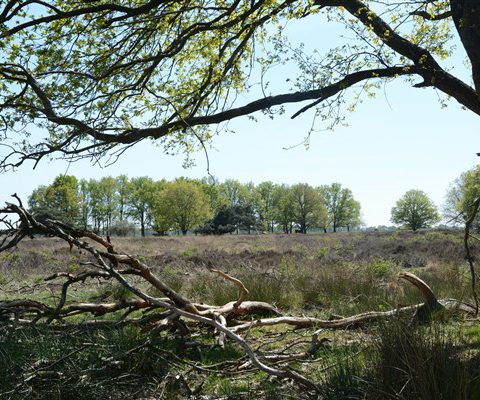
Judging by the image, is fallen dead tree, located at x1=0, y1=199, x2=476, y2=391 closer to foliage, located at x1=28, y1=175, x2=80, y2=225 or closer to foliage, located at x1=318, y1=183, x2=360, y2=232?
foliage, located at x1=28, y1=175, x2=80, y2=225

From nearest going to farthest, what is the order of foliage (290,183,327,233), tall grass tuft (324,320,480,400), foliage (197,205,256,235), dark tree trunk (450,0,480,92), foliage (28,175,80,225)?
1. tall grass tuft (324,320,480,400)
2. dark tree trunk (450,0,480,92)
3. foliage (28,175,80,225)
4. foliage (197,205,256,235)
5. foliage (290,183,327,233)

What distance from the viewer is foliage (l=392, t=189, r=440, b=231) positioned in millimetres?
80062

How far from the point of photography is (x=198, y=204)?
77.3 m

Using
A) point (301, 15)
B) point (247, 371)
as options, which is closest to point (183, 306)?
point (247, 371)

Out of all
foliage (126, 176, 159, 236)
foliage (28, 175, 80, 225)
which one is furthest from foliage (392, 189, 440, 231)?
foliage (28, 175, 80, 225)

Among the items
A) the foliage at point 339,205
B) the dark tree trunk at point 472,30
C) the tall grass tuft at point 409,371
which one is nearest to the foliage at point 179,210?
the foliage at point 339,205

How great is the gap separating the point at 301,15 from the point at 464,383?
5414 mm

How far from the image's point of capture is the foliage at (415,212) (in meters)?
80.1

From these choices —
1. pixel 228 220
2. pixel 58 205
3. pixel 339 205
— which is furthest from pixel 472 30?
pixel 339 205

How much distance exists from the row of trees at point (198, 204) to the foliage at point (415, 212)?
12.3 meters

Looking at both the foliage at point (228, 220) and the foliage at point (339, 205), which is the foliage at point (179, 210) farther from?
the foliage at point (339, 205)

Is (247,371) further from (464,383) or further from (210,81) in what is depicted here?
(210,81)

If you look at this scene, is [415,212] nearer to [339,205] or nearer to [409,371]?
[339,205]

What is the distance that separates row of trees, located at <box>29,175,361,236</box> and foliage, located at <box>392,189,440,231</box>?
1234cm
